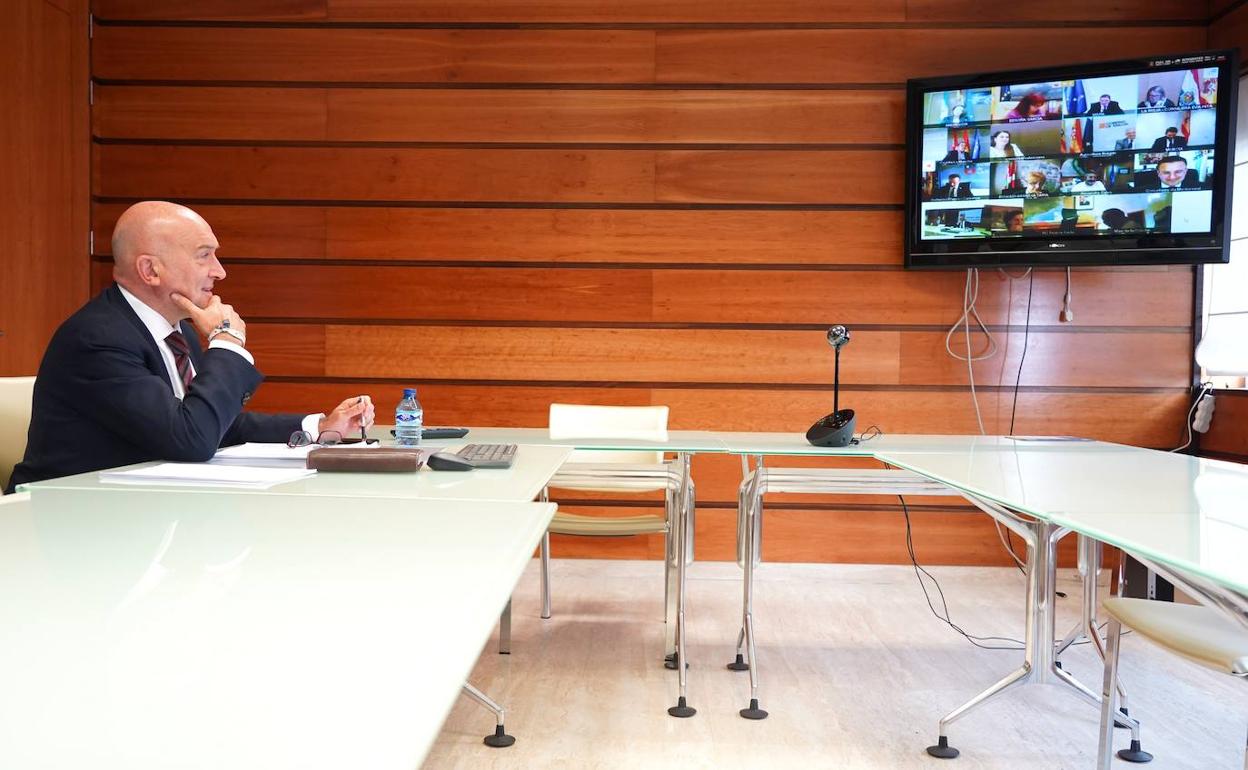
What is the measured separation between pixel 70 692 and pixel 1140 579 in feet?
9.00

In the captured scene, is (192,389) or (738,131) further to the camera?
(738,131)

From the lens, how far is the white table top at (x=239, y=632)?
1.70ft

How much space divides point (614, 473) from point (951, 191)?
2346 millimetres

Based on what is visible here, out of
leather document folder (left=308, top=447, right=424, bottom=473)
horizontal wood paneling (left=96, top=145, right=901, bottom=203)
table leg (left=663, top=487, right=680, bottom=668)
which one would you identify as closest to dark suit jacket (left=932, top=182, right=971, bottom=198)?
horizontal wood paneling (left=96, top=145, right=901, bottom=203)

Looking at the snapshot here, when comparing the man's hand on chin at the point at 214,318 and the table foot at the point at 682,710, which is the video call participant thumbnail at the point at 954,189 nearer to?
the table foot at the point at 682,710

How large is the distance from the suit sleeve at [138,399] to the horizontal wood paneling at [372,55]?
2971 millimetres

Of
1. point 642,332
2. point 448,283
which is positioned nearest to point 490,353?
point 448,283

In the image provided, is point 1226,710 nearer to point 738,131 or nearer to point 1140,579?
point 1140,579

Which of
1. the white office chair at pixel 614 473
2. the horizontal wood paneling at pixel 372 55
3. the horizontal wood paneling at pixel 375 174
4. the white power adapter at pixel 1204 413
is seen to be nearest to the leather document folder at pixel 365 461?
the white office chair at pixel 614 473

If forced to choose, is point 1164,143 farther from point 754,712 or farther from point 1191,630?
point 754,712

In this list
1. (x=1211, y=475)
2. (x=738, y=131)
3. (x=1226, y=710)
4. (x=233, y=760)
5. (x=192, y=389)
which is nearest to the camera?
(x=233, y=760)

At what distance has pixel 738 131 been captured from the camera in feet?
14.6

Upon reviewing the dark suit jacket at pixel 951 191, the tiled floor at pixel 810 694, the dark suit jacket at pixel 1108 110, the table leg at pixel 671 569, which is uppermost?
the dark suit jacket at pixel 1108 110

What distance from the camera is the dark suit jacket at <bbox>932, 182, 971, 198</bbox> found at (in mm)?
4227
